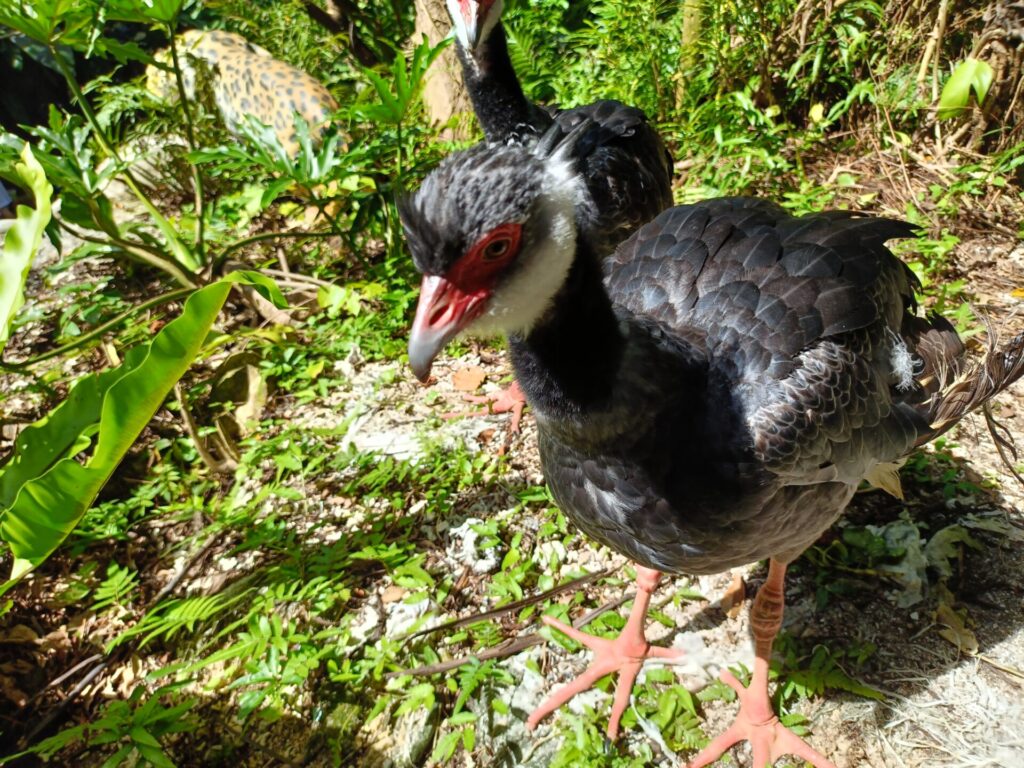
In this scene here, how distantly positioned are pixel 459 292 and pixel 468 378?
80.9 inches

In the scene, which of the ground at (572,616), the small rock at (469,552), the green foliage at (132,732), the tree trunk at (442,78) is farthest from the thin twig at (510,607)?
the tree trunk at (442,78)

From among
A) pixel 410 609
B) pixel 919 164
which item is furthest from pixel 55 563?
pixel 919 164

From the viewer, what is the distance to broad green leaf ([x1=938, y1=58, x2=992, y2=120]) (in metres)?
3.41

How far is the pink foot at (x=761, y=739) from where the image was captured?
6.07ft

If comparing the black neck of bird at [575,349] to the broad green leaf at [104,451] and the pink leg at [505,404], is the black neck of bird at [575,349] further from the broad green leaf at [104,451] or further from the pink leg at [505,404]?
the pink leg at [505,404]

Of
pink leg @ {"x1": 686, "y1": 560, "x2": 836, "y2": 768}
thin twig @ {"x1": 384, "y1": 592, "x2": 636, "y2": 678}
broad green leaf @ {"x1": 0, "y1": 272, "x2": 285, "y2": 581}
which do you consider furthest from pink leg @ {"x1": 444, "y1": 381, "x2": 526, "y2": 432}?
broad green leaf @ {"x1": 0, "y1": 272, "x2": 285, "y2": 581}

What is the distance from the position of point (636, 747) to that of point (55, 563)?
2.30 m

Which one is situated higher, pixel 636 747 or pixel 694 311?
pixel 694 311

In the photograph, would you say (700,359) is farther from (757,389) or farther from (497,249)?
(497,249)

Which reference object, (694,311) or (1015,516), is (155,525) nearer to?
(694,311)

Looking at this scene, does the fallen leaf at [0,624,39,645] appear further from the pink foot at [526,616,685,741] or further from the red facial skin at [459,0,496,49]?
the red facial skin at [459,0,496,49]

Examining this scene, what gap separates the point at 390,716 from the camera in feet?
6.62

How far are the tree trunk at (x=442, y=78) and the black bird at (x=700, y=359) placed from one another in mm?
3270

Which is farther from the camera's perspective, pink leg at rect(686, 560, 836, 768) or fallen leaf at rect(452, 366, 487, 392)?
fallen leaf at rect(452, 366, 487, 392)
